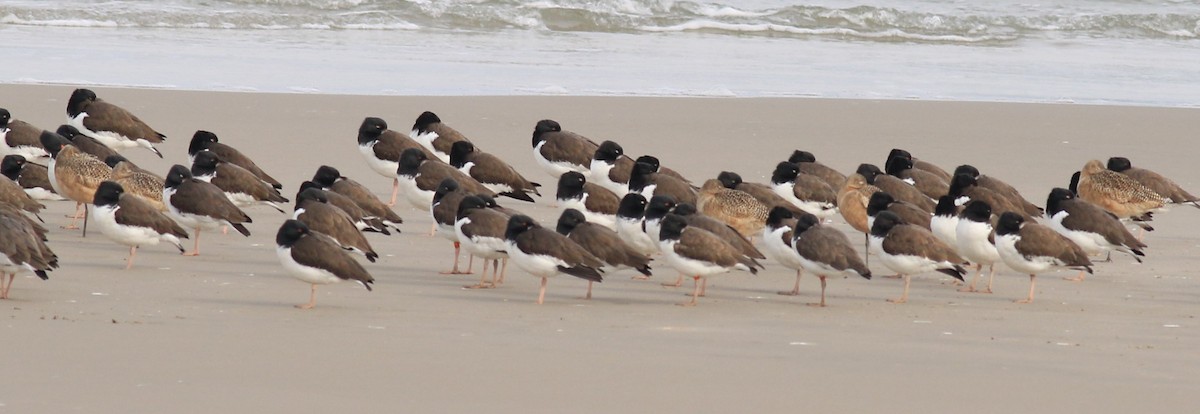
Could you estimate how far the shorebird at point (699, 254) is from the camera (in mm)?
9984

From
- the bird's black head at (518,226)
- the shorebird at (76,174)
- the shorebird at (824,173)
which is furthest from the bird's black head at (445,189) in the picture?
the shorebird at (824,173)

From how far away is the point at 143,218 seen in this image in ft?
34.5

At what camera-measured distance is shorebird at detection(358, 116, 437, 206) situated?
568 inches

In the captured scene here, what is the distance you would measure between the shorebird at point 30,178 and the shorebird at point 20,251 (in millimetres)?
3389

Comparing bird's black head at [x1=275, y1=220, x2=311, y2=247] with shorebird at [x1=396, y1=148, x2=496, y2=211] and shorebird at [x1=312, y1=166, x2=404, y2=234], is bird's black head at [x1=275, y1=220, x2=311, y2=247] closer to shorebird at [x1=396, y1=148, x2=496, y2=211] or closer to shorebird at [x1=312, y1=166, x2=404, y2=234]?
shorebird at [x1=312, y1=166, x2=404, y2=234]

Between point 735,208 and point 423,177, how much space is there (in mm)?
2645

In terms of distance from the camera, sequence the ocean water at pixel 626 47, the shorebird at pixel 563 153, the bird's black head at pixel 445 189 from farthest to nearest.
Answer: the ocean water at pixel 626 47
the shorebird at pixel 563 153
the bird's black head at pixel 445 189

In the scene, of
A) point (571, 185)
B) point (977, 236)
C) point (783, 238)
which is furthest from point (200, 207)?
point (977, 236)

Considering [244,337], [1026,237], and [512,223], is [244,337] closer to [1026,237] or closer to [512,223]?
[512,223]

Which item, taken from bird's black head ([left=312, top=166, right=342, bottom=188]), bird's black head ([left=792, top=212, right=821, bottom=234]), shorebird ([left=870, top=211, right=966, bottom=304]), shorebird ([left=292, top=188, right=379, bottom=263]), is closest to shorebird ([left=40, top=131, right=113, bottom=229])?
bird's black head ([left=312, top=166, right=342, bottom=188])

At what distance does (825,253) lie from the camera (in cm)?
1001

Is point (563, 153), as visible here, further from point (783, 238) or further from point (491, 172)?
→ point (783, 238)

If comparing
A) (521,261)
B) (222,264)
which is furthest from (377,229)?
(521,261)

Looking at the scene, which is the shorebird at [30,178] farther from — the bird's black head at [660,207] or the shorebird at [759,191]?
the shorebird at [759,191]
